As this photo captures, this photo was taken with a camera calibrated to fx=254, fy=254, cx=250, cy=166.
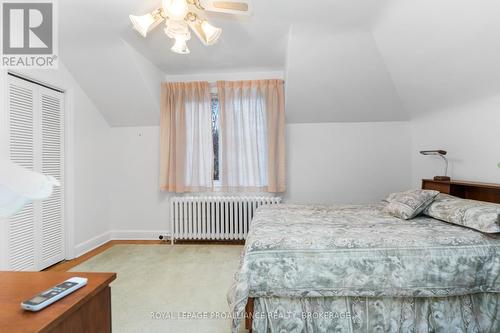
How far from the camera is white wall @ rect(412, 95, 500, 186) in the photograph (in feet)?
7.51

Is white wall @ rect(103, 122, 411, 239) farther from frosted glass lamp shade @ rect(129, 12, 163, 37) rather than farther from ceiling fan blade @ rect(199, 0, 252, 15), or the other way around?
ceiling fan blade @ rect(199, 0, 252, 15)

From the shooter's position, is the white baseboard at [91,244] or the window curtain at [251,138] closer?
the white baseboard at [91,244]

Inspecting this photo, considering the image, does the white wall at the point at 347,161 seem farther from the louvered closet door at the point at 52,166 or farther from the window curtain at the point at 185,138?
the louvered closet door at the point at 52,166

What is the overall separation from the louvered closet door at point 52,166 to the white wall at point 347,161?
9.58 ft

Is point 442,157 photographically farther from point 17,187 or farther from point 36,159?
point 36,159

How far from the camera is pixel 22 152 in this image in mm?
2494

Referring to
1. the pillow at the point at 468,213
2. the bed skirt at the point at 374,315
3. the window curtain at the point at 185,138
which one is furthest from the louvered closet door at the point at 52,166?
the pillow at the point at 468,213

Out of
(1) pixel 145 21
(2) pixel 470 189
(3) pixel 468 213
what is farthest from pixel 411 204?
(1) pixel 145 21

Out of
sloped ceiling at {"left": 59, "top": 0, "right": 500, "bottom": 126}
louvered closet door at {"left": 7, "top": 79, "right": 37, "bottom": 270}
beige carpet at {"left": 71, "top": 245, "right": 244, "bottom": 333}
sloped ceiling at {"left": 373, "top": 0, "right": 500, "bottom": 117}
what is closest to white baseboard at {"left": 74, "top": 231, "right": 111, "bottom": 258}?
beige carpet at {"left": 71, "top": 245, "right": 244, "bottom": 333}

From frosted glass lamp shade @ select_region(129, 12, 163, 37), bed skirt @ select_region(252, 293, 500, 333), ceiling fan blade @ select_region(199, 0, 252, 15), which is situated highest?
frosted glass lamp shade @ select_region(129, 12, 163, 37)

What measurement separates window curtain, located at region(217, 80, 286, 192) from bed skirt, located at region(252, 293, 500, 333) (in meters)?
2.07

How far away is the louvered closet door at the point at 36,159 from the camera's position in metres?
2.42

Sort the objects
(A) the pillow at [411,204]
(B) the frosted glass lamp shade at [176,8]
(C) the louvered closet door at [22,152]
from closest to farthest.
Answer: (B) the frosted glass lamp shade at [176,8] → (A) the pillow at [411,204] → (C) the louvered closet door at [22,152]

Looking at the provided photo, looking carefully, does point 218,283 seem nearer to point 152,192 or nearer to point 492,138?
point 152,192
